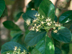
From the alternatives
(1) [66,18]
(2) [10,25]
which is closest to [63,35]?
(1) [66,18]

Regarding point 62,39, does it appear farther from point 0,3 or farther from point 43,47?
point 0,3

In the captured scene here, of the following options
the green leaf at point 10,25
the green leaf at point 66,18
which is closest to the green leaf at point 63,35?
the green leaf at point 66,18

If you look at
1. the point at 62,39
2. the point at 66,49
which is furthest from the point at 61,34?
the point at 66,49

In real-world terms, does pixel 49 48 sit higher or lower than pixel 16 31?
lower

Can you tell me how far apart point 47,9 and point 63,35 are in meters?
0.22

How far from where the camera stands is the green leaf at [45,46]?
803mm

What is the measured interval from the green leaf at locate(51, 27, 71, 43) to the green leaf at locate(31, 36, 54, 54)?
0.09m

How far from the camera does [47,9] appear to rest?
890 millimetres

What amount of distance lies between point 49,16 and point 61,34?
155mm

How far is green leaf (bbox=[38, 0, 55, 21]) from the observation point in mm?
846

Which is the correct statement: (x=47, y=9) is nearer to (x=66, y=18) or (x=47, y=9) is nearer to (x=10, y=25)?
(x=66, y=18)

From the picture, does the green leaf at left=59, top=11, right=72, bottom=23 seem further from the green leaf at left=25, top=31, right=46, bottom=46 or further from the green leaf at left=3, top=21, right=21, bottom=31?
the green leaf at left=3, top=21, right=21, bottom=31

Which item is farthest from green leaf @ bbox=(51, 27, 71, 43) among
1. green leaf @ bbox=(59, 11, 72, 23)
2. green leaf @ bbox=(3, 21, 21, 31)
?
green leaf @ bbox=(3, 21, 21, 31)

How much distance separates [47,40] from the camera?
2.83 feet
